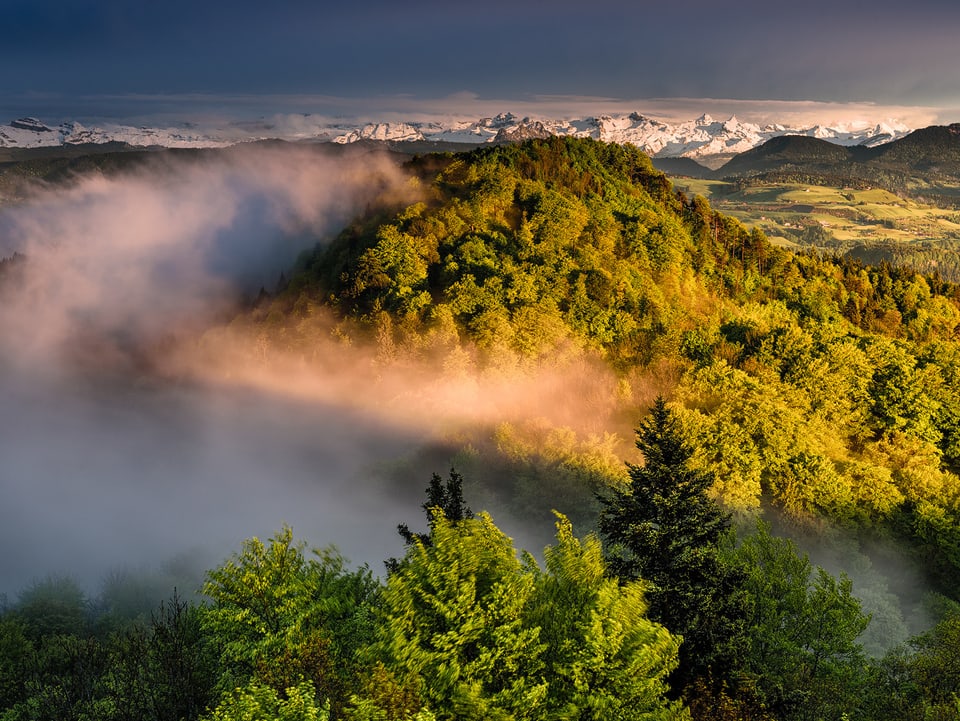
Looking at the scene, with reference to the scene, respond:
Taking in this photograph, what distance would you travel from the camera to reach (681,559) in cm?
3381

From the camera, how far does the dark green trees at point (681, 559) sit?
33281mm

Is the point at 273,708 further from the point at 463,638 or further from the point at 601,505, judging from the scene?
the point at 601,505

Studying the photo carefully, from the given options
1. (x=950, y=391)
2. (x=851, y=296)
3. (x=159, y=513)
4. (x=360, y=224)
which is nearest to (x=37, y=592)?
(x=159, y=513)

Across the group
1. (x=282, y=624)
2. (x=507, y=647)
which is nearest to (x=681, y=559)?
(x=507, y=647)

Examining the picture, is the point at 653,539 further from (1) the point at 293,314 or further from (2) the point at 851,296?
(2) the point at 851,296

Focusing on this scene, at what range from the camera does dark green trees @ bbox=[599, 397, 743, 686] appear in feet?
109

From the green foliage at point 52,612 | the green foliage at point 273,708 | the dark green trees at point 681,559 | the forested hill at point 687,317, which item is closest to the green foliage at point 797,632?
the dark green trees at point 681,559

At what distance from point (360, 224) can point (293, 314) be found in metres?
27.2

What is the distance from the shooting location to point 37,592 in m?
99.8

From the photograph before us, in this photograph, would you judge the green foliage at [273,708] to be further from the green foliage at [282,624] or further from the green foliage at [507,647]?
the green foliage at [282,624]

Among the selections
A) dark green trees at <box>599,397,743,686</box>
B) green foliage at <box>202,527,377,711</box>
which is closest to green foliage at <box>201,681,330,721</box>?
Answer: green foliage at <box>202,527,377,711</box>

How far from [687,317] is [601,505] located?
176 feet

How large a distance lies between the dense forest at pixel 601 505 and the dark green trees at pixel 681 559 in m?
0.16

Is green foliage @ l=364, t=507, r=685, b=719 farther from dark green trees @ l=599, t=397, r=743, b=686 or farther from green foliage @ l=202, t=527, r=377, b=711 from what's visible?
dark green trees @ l=599, t=397, r=743, b=686
